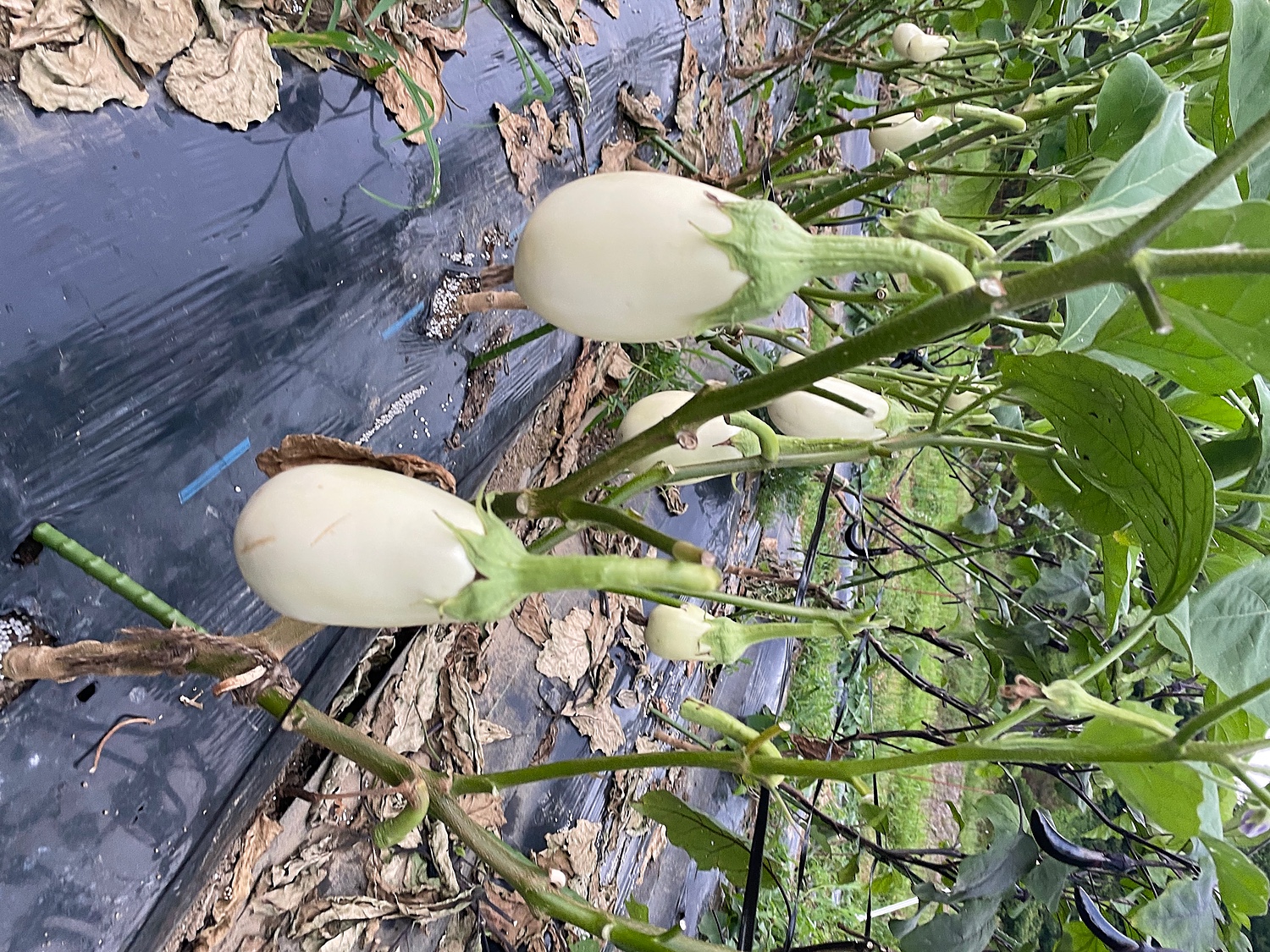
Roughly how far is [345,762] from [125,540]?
303mm

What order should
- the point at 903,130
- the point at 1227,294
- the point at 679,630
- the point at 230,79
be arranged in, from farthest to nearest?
the point at 903,130 → the point at 679,630 → the point at 230,79 → the point at 1227,294

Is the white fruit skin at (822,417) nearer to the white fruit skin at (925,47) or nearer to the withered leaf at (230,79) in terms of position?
the withered leaf at (230,79)

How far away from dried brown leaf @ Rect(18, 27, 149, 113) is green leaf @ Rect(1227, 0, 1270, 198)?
1.97 feet

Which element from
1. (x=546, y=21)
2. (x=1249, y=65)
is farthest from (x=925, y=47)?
(x=1249, y=65)

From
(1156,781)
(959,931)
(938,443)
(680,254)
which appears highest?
(680,254)

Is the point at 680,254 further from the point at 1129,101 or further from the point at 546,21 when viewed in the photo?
the point at 546,21

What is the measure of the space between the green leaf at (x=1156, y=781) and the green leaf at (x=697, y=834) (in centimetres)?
44

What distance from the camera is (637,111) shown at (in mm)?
985

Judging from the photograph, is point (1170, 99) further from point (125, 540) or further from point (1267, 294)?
point (125, 540)

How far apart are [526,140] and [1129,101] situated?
526 millimetres

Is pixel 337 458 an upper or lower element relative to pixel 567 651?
upper

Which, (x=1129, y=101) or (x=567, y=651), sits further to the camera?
(x=567, y=651)

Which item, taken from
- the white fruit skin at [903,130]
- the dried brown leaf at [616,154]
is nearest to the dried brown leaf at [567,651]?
the dried brown leaf at [616,154]

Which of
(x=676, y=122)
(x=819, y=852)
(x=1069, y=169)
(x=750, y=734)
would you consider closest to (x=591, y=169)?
(x=676, y=122)
